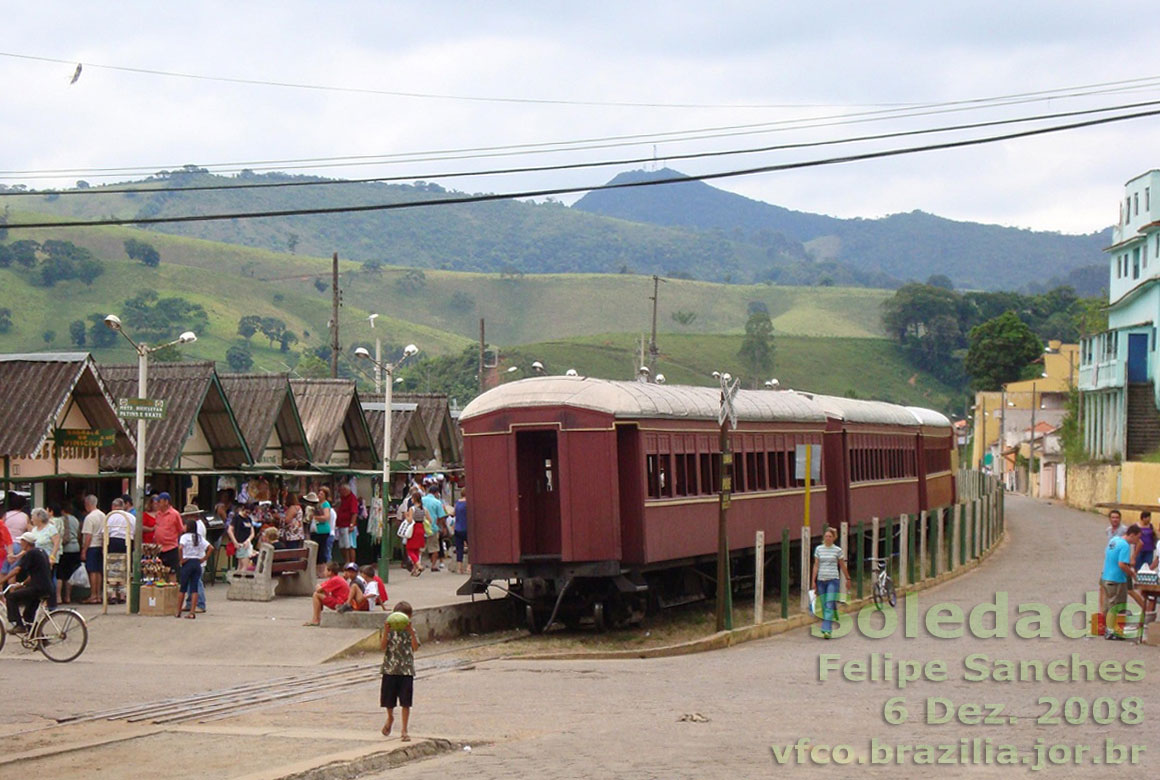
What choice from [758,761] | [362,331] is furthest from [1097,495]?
[362,331]

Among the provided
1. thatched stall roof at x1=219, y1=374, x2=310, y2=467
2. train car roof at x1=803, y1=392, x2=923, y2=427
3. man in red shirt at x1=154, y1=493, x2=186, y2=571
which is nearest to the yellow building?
train car roof at x1=803, y1=392, x2=923, y2=427

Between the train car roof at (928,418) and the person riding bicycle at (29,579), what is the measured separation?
25.6 metres

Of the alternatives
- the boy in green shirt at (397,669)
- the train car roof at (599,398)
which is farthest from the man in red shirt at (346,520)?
the boy in green shirt at (397,669)

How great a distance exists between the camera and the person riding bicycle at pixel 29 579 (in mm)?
18797

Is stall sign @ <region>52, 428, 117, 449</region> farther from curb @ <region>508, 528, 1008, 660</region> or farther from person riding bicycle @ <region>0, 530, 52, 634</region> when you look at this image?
curb @ <region>508, 528, 1008, 660</region>

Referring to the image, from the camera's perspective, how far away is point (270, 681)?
17.6 m

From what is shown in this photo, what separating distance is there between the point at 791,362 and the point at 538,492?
133m

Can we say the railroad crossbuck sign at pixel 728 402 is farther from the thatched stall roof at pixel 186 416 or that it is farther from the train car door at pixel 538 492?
the thatched stall roof at pixel 186 416

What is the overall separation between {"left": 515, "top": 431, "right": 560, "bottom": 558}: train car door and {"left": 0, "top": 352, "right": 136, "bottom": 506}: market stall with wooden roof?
7295 millimetres

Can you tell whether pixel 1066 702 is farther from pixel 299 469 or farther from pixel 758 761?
pixel 299 469

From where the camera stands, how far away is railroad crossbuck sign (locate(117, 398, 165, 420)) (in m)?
21.8

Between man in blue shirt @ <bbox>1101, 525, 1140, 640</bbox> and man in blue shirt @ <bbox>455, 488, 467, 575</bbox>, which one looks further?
man in blue shirt @ <bbox>455, 488, 467, 575</bbox>

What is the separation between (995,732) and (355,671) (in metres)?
7.81

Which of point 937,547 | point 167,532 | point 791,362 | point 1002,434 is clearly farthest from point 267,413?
point 791,362
